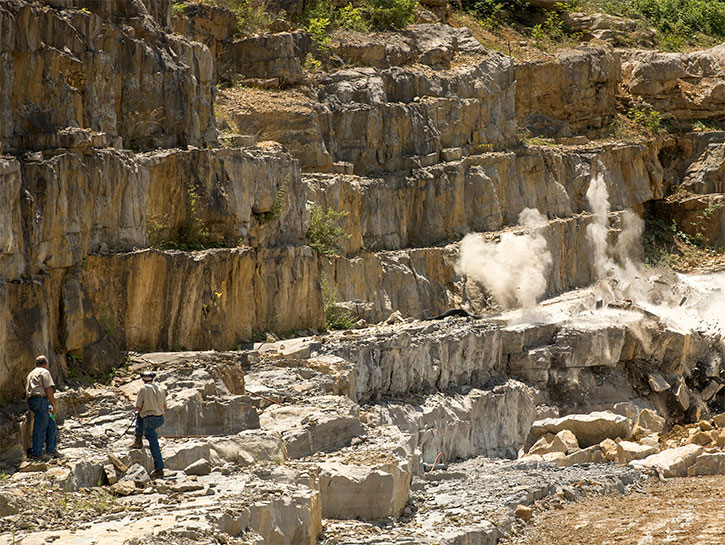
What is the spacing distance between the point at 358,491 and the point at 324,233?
38.7ft

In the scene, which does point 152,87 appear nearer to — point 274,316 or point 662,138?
point 274,316

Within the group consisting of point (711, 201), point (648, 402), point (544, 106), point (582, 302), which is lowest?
point (648, 402)

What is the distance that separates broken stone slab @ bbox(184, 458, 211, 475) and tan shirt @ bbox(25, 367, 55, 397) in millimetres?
2099

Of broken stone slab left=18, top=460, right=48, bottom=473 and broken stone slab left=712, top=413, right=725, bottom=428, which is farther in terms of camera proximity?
broken stone slab left=712, top=413, right=725, bottom=428

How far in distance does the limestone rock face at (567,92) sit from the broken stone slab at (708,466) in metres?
19.2

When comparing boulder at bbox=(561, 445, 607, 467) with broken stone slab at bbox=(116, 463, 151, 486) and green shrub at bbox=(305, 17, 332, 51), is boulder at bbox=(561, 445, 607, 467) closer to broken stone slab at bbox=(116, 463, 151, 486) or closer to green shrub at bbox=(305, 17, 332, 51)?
broken stone slab at bbox=(116, 463, 151, 486)

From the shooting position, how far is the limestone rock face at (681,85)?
43688mm

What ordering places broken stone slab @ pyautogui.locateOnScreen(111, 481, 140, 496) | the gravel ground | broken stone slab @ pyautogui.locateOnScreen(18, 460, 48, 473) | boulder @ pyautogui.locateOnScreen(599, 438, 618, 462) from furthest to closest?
boulder @ pyautogui.locateOnScreen(599, 438, 618, 462) → the gravel ground → broken stone slab @ pyautogui.locateOnScreen(18, 460, 48, 473) → broken stone slab @ pyautogui.locateOnScreen(111, 481, 140, 496)

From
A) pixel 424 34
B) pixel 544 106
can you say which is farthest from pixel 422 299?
pixel 544 106

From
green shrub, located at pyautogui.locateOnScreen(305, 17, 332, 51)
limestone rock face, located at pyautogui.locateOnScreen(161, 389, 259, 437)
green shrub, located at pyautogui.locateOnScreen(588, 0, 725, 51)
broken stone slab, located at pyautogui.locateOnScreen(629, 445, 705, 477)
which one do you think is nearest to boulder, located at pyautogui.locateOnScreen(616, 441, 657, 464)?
broken stone slab, located at pyautogui.locateOnScreen(629, 445, 705, 477)

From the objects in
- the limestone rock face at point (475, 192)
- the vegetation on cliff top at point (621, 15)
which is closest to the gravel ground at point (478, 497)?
the limestone rock face at point (475, 192)

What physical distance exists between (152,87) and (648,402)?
16.0 metres

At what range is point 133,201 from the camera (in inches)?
→ 821

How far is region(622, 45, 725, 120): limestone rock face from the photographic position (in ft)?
143
